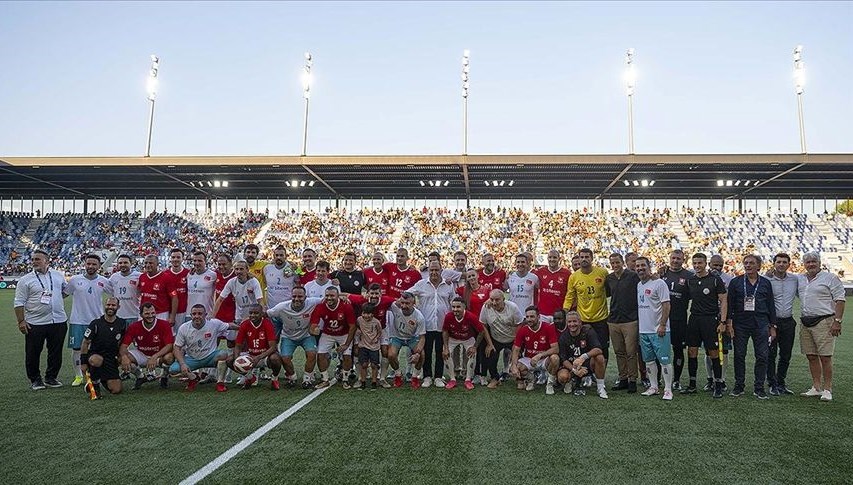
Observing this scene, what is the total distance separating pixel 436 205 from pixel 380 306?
122ft

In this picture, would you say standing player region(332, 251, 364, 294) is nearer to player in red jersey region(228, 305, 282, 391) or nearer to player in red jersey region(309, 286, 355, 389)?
player in red jersey region(309, 286, 355, 389)

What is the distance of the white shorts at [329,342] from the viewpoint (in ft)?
28.6

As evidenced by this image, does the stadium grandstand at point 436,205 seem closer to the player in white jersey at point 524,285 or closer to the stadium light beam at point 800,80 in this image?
the stadium light beam at point 800,80

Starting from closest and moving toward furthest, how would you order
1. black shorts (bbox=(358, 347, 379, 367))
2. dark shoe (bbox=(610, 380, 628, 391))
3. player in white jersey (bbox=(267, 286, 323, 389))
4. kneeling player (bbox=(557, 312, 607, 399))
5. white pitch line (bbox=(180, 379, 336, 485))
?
white pitch line (bbox=(180, 379, 336, 485))
kneeling player (bbox=(557, 312, 607, 399))
dark shoe (bbox=(610, 380, 628, 391))
black shorts (bbox=(358, 347, 379, 367))
player in white jersey (bbox=(267, 286, 323, 389))

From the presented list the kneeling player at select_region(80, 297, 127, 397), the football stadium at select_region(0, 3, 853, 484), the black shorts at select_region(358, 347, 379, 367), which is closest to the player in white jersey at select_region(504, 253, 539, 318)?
the football stadium at select_region(0, 3, 853, 484)

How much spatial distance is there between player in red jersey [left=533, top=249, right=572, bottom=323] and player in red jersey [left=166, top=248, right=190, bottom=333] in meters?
5.63

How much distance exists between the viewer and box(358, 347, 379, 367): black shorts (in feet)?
28.3

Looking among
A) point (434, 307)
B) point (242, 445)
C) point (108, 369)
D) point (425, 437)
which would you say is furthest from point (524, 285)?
point (108, 369)

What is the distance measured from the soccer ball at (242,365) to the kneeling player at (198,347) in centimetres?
23

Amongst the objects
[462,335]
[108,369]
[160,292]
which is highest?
[160,292]

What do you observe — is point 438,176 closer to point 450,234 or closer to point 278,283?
point 450,234

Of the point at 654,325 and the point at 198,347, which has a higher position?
the point at 654,325

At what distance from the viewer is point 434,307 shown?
29.8 ft

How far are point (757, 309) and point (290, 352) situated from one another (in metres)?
6.58
